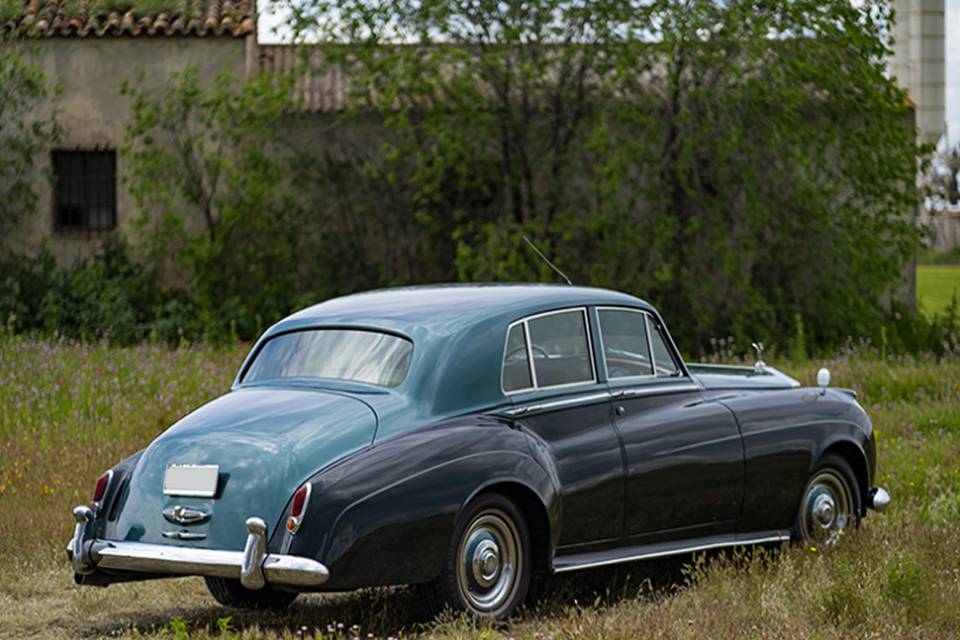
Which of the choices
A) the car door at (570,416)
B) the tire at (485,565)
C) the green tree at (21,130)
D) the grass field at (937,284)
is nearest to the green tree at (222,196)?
the green tree at (21,130)

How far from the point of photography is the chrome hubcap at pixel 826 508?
8.62 metres

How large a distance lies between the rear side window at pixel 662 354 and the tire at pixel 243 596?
2214mm

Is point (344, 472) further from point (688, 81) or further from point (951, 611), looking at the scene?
point (688, 81)

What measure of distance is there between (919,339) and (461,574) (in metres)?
15.3

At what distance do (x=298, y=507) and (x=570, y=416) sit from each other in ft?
5.31

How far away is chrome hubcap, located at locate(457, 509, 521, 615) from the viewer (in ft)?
21.9

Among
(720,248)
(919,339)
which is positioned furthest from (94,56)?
(919,339)

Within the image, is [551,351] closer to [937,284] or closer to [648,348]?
[648,348]

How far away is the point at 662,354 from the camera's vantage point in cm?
823

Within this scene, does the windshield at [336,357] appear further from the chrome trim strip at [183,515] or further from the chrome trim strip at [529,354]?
the chrome trim strip at [183,515]

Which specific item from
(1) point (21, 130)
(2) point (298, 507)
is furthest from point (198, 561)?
(1) point (21, 130)

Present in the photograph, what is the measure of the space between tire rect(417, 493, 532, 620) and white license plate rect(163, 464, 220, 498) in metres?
0.98

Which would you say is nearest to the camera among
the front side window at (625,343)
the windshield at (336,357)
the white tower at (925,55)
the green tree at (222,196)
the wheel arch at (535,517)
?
the wheel arch at (535,517)

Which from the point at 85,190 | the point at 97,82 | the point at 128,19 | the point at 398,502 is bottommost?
the point at 398,502
